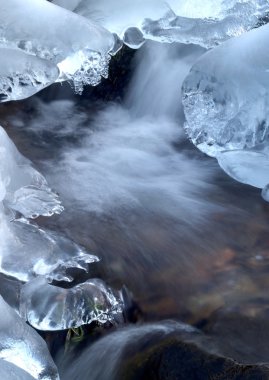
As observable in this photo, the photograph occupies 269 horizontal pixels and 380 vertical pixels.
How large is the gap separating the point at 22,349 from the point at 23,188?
3.75 feet

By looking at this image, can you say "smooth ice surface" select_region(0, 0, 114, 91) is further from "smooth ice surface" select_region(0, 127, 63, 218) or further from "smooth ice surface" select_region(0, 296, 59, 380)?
"smooth ice surface" select_region(0, 296, 59, 380)

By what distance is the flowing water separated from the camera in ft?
9.57

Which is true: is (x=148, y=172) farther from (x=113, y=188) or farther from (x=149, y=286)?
(x=149, y=286)

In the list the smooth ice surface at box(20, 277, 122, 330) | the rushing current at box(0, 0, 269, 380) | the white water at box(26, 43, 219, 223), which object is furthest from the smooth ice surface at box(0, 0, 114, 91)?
the smooth ice surface at box(20, 277, 122, 330)

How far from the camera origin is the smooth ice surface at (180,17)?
3.80 metres

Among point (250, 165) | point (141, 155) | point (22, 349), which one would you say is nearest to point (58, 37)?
point (250, 165)

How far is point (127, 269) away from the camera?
302 cm

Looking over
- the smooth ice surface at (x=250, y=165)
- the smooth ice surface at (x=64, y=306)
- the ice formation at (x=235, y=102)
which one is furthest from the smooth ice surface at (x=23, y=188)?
the smooth ice surface at (x=250, y=165)

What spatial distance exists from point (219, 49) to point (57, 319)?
1.71 metres

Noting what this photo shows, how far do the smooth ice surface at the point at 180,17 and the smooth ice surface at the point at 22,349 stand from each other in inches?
73.0

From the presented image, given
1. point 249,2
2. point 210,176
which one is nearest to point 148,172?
point 210,176

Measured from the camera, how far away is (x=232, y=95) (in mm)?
3568

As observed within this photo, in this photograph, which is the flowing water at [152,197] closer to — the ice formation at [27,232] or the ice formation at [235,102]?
the ice formation at [27,232]

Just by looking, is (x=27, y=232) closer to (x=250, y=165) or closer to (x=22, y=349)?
(x=22, y=349)
